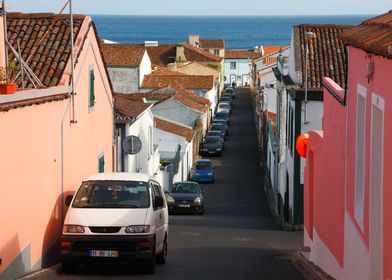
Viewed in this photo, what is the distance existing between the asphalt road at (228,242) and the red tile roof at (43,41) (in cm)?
487

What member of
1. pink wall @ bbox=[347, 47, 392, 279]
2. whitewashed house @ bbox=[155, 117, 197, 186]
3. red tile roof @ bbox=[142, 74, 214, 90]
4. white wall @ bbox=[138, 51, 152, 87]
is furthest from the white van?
red tile roof @ bbox=[142, 74, 214, 90]

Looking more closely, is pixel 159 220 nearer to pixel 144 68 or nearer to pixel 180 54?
pixel 144 68

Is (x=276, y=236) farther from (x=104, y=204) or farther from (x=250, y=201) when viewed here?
(x=250, y=201)

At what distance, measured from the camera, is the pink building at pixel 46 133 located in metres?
15.5

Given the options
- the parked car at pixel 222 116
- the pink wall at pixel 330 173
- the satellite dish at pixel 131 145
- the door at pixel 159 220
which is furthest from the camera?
the parked car at pixel 222 116

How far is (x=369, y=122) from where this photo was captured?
36.9ft

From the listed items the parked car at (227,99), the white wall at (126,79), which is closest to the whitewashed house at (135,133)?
the white wall at (126,79)

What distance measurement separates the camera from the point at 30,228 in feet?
55.5

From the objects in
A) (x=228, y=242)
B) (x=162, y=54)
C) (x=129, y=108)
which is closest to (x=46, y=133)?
(x=228, y=242)

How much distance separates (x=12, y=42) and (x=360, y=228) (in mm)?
13173

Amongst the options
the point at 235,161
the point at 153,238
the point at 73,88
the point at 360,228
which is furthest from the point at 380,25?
the point at 235,161

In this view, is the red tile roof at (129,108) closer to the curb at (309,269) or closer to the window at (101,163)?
the window at (101,163)

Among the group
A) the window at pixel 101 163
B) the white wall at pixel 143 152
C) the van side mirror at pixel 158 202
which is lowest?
the white wall at pixel 143 152

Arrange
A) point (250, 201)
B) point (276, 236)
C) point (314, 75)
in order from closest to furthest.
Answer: point (276, 236) → point (314, 75) → point (250, 201)
